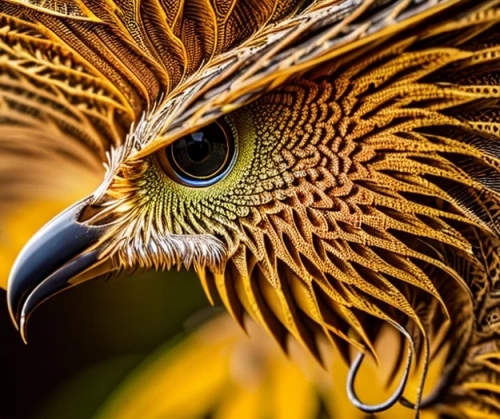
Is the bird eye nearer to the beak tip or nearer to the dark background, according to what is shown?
the dark background

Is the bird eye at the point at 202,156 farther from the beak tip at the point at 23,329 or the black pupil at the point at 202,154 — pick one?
the beak tip at the point at 23,329

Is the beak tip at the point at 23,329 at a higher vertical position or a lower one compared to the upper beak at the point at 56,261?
lower

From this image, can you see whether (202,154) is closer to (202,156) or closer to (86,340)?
(202,156)

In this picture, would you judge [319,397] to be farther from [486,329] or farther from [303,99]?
[303,99]

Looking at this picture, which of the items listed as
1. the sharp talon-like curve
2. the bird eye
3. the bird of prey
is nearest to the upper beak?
the bird of prey

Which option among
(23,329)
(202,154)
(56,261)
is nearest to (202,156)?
(202,154)

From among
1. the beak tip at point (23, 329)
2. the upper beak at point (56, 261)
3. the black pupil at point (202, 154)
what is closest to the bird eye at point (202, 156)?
the black pupil at point (202, 154)
